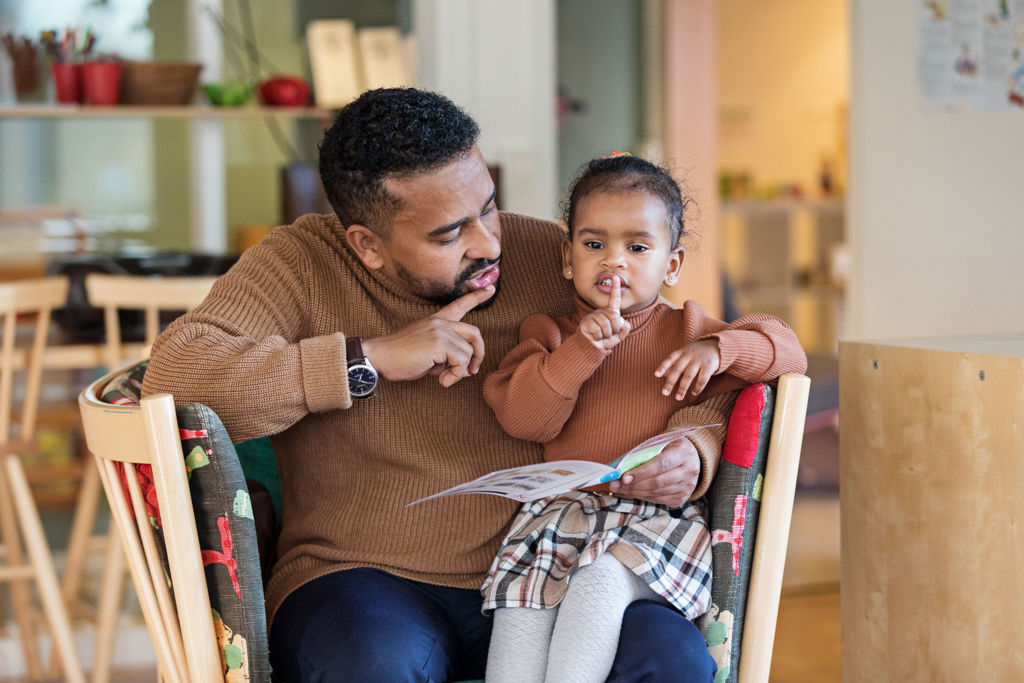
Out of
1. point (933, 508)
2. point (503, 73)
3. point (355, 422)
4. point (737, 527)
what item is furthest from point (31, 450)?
point (503, 73)

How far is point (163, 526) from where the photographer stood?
44.8 inches

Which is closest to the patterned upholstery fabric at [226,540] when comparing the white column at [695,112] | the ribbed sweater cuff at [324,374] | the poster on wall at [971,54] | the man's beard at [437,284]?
the ribbed sweater cuff at [324,374]

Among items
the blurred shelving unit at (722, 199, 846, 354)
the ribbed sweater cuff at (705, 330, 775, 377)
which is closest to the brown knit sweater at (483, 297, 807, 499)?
the ribbed sweater cuff at (705, 330, 775, 377)

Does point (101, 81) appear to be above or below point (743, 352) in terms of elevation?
above

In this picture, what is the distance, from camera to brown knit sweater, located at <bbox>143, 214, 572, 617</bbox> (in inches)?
50.6

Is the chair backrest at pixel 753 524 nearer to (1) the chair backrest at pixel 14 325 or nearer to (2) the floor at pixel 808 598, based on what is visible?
(2) the floor at pixel 808 598

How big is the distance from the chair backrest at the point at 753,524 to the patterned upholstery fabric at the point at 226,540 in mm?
522

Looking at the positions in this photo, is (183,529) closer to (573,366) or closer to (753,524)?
(573,366)


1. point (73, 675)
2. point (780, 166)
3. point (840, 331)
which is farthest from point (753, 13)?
point (73, 675)

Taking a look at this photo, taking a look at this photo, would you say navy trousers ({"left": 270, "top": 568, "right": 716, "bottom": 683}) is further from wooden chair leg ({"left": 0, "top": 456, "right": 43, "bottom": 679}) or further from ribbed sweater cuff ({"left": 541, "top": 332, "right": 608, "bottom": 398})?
wooden chair leg ({"left": 0, "top": 456, "right": 43, "bottom": 679})

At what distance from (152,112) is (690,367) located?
8.83 feet

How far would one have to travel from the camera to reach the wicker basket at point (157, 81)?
3391 mm

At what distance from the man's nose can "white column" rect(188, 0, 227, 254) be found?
2.44m

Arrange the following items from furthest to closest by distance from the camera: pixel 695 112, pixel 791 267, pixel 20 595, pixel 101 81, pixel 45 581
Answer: pixel 791 267 → pixel 695 112 → pixel 101 81 → pixel 20 595 → pixel 45 581
